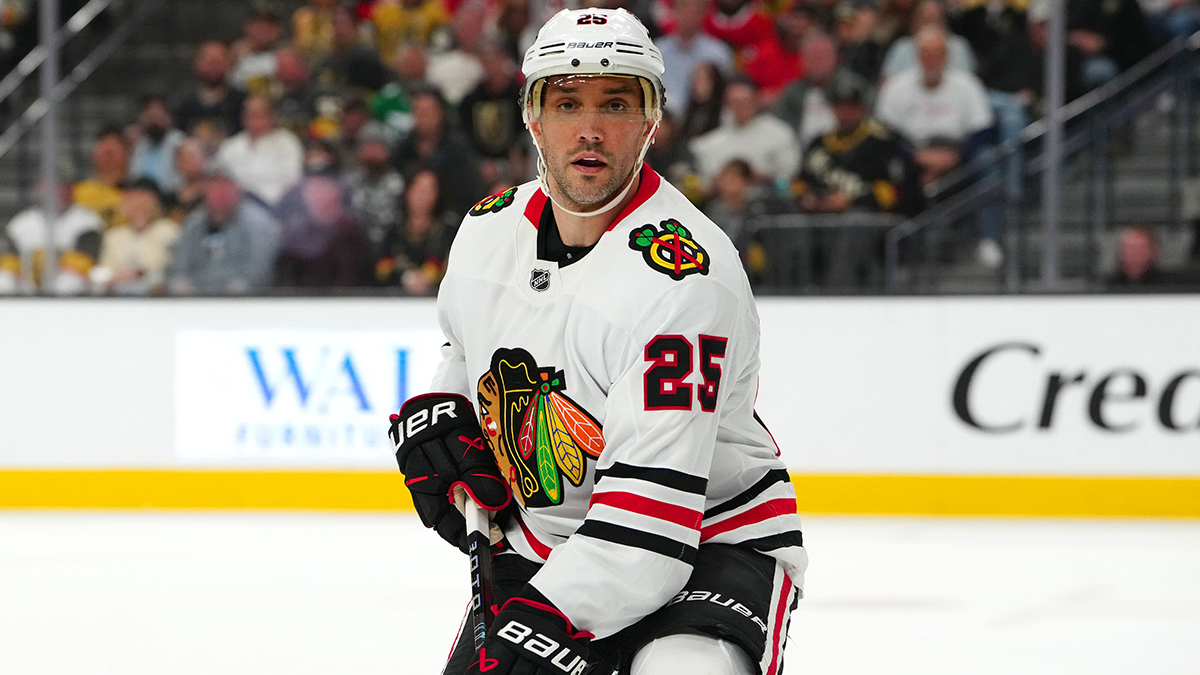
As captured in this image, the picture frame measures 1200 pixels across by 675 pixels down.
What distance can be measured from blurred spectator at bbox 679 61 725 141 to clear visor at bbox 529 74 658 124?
4.00 metres

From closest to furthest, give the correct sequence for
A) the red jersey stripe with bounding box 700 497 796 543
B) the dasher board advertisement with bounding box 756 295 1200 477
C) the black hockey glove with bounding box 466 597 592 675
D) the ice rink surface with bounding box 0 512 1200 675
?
the black hockey glove with bounding box 466 597 592 675 < the red jersey stripe with bounding box 700 497 796 543 < the ice rink surface with bounding box 0 512 1200 675 < the dasher board advertisement with bounding box 756 295 1200 477

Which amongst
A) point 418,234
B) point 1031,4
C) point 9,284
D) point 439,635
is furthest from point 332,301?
point 1031,4

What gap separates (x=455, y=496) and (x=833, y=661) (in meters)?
1.45

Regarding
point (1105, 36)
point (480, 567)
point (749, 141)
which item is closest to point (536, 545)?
point (480, 567)

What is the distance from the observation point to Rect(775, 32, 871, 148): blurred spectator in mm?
5703

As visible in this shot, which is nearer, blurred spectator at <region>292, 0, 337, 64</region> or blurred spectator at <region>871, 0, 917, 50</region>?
blurred spectator at <region>871, 0, 917, 50</region>

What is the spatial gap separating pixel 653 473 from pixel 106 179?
16.7 feet

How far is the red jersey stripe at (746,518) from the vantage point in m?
1.77

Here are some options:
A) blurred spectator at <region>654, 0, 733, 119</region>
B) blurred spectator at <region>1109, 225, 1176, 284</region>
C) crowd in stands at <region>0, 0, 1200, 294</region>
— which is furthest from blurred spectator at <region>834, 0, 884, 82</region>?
blurred spectator at <region>1109, 225, 1176, 284</region>

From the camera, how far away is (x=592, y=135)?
1646 millimetres

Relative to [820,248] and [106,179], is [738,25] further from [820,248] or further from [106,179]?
[106,179]

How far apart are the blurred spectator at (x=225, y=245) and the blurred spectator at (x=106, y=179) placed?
0.39 m

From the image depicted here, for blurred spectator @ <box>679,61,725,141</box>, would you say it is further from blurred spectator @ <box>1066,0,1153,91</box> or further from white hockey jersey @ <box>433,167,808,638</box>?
white hockey jersey @ <box>433,167,808,638</box>

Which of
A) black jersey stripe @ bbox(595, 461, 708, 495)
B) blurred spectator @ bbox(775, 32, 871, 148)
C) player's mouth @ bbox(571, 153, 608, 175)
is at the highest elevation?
blurred spectator @ bbox(775, 32, 871, 148)
